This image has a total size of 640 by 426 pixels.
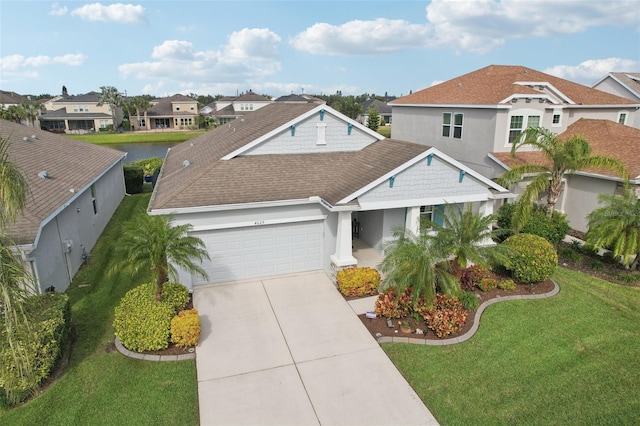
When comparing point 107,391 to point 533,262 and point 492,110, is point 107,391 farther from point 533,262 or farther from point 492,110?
point 492,110

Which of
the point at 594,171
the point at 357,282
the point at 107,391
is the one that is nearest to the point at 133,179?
the point at 357,282

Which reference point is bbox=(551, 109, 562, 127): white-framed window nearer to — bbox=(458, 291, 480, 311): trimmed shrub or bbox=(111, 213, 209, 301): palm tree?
bbox=(458, 291, 480, 311): trimmed shrub

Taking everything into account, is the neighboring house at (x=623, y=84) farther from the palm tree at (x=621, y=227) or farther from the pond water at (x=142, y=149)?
the pond water at (x=142, y=149)

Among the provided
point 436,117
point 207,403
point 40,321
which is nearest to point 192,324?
point 207,403

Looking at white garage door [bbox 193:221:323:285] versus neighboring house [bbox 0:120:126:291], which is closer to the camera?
neighboring house [bbox 0:120:126:291]

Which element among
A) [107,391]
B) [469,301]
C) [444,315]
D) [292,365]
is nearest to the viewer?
[107,391]

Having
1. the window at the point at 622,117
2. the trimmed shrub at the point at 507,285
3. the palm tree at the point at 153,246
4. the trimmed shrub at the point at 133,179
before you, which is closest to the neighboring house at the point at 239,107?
the trimmed shrub at the point at 133,179

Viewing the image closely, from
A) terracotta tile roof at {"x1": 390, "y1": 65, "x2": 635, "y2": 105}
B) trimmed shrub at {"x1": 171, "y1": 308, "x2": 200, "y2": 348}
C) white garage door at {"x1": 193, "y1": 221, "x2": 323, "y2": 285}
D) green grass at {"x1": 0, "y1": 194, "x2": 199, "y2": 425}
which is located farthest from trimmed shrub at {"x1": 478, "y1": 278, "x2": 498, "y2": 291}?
terracotta tile roof at {"x1": 390, "y1": 65, "x2": 635, "y2": 105}
